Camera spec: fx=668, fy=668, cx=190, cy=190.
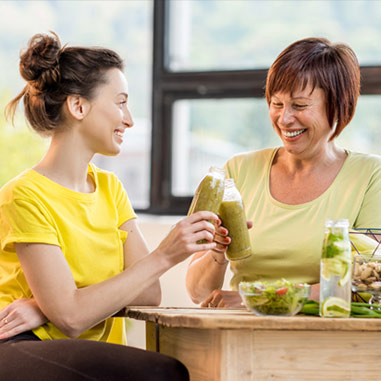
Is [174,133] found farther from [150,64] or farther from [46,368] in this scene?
[46,368]

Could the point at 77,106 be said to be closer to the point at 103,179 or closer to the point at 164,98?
the point at 103,179

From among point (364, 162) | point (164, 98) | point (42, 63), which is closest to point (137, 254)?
point (42, 63)

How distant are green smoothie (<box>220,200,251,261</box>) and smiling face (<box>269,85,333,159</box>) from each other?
42 centimetres

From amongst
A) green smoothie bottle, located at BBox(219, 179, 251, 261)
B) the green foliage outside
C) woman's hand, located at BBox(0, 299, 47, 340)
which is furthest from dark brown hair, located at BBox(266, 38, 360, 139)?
the green foliage outside

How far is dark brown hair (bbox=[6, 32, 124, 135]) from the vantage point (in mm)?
1731

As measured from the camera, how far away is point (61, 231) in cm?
165

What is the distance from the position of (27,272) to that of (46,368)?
260mm

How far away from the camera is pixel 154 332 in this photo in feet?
5.32

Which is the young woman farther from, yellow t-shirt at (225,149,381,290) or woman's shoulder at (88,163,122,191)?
yellow t-shirt at (225,149,381,290)

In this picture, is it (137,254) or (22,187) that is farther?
(137,254)

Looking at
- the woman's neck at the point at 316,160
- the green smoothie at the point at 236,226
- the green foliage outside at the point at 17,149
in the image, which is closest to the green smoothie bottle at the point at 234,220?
the green smoothie at the point at 236,226

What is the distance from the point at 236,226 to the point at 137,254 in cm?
35

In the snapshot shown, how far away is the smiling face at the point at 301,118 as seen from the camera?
196 cm

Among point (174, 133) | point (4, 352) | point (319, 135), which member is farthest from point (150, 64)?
point (4, 352)
